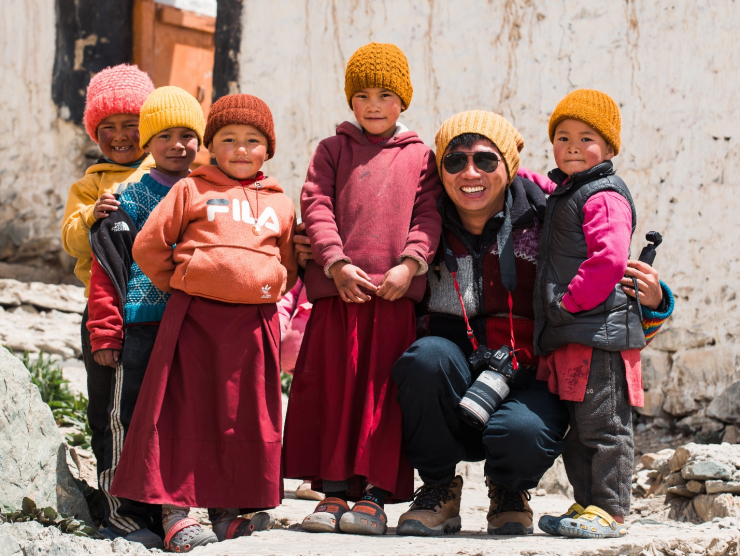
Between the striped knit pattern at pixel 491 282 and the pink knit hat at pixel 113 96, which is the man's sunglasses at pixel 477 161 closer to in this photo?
the striped knit pattern at pixel 491 282

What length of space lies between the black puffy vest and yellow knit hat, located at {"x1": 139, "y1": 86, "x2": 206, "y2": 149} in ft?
4.47

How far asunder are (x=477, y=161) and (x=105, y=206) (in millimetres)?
1331

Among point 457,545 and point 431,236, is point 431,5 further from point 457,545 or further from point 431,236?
point 457,545

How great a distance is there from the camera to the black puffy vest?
257cm

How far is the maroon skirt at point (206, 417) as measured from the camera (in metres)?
2.59

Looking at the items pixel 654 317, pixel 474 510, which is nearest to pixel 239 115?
pixel 654 317

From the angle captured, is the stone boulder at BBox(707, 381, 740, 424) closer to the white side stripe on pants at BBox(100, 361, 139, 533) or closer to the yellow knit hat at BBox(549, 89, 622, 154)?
the yellow knit hat at BBox(549, 89, 622, 154)

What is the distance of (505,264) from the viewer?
9.16ft

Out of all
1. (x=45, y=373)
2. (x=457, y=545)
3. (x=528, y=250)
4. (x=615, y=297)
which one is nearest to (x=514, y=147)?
(x=528, y=250)

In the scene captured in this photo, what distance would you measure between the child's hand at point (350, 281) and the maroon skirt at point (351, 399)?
7 centimetres

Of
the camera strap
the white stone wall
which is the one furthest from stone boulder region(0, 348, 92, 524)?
the white stone wall

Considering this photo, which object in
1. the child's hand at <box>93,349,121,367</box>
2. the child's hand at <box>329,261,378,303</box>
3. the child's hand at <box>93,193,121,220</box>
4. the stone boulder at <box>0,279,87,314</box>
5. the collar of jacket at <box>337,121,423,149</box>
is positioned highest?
the collar of jacket at <box>337,121,423,149</box>

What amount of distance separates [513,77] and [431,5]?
709 mm

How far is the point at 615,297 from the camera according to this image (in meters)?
2.60
